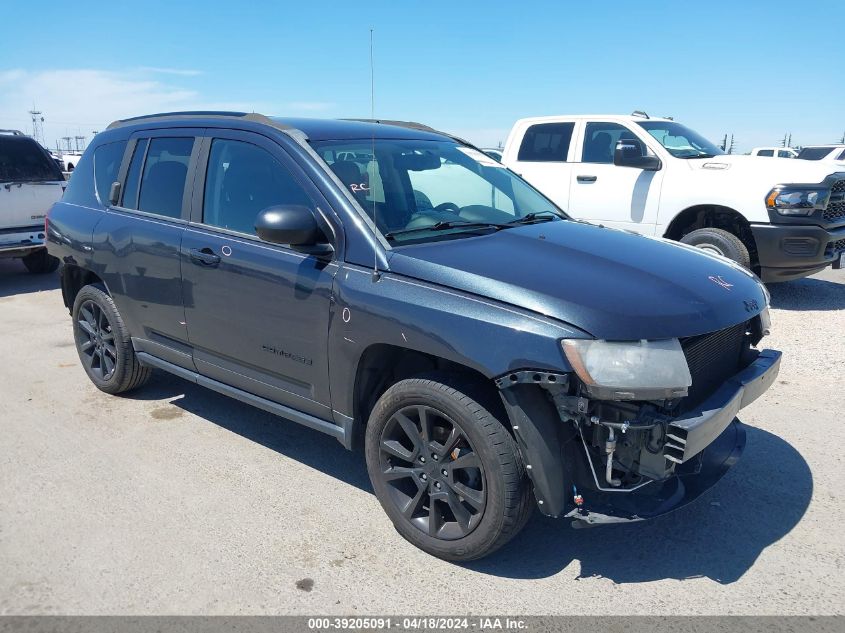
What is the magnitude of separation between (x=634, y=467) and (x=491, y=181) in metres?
2.11

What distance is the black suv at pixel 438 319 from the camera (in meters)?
2.70

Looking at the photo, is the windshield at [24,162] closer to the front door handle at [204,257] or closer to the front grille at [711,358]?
the front door handle at [204,257]

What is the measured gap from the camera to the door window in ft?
27.9

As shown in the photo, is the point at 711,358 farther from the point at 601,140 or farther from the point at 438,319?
the point at 601,140

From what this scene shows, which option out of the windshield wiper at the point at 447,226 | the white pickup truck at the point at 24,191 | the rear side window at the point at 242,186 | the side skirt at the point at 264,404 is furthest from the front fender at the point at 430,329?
the white pickup truck at the point at 24,191

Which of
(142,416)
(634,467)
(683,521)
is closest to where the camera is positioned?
(634,467)

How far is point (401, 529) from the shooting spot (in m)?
3.23

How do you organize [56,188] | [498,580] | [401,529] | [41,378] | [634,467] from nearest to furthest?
1. [634,467]
2. [498,580]
3. [401,529]
4. [41,378]
5. [56,188]

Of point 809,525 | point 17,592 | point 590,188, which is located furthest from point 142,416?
point 590,188

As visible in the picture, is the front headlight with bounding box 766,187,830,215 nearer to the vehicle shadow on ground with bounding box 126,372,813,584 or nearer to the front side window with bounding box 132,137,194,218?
the vehicle shadow on ground with bounding box 126,372,813,584

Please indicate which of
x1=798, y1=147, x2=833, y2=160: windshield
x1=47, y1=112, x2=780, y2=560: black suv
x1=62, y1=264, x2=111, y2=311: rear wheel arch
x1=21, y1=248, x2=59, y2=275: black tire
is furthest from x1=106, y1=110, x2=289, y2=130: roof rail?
x1=798, y1=147, x2=833, y2=160: windshield

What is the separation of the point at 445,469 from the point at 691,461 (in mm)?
1121

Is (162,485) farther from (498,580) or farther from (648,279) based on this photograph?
(648,279)

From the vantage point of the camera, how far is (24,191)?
9.31 m
